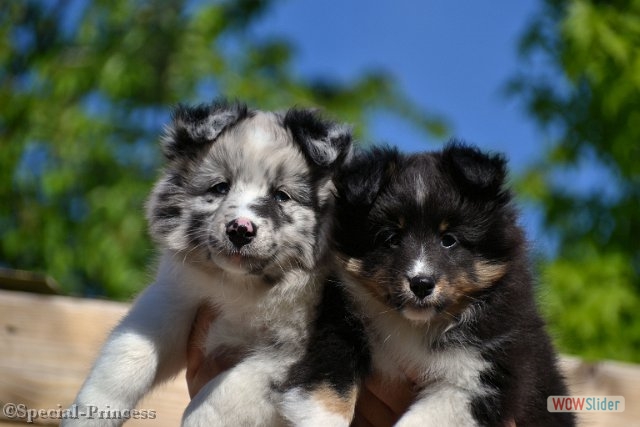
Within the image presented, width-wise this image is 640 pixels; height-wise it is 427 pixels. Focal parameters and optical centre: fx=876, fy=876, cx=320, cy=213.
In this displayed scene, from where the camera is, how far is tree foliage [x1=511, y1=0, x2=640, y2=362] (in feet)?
26.2

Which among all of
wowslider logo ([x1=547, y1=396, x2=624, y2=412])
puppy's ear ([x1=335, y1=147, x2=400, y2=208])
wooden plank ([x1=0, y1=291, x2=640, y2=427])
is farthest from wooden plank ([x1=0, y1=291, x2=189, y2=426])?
wowslider logo ([x1=547, y1=396, x2=624, y2=412])

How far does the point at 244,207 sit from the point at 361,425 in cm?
120

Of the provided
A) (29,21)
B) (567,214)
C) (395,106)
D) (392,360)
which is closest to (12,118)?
(29,21)

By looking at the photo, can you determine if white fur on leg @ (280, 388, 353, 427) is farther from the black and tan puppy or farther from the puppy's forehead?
the puppy's forehead

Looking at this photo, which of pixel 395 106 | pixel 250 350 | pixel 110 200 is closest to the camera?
pixel 250 350

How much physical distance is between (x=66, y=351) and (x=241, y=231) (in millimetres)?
2324

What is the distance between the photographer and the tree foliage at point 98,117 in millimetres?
8547

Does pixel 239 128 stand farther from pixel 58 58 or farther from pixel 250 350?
pixel 58 58

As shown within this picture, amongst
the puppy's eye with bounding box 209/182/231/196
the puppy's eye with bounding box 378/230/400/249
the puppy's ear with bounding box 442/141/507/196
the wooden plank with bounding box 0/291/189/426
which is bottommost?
the wooden plank with bounding box 0/291/189/426

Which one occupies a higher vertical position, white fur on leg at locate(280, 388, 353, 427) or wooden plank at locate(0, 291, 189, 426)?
white fur on leg at locate(280, 388, 353, 427)

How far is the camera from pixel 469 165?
3.82m

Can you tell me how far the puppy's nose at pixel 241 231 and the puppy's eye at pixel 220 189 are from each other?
30cm

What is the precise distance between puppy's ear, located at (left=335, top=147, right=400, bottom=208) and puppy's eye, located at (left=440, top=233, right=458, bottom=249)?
0.35 m

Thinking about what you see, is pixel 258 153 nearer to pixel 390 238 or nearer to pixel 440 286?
pixel 390 238
